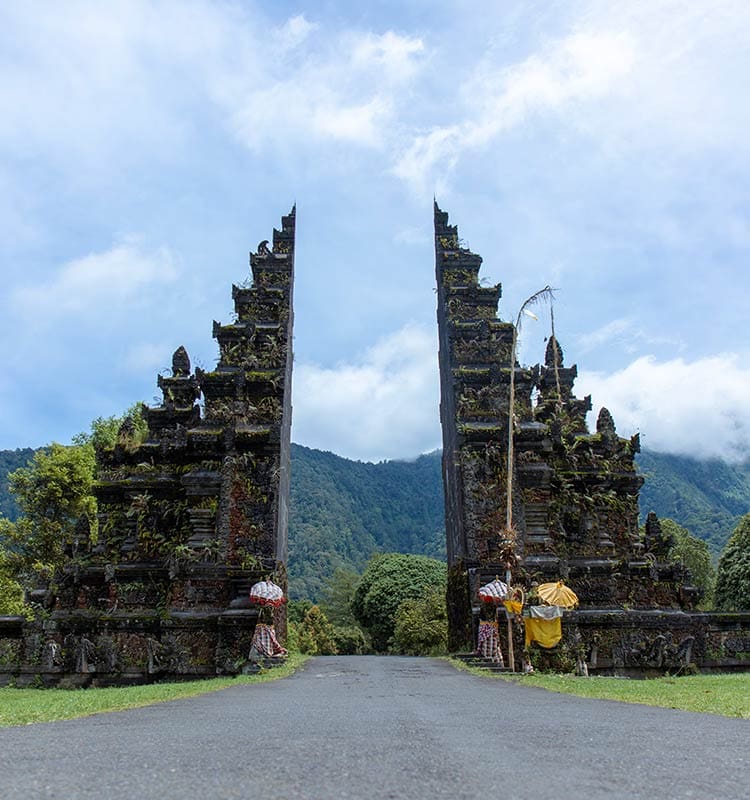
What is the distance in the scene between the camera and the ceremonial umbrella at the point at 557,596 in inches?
599

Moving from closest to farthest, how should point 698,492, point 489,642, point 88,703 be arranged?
point 88,703
point 489,642
point 698,492

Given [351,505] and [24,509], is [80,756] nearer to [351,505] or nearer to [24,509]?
[24,509]

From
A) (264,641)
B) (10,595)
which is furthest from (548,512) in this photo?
(10,595)

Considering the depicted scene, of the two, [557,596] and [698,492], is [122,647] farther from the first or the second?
[698,492]

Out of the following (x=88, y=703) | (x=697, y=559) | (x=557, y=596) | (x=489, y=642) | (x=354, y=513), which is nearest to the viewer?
(x=88, y=703)

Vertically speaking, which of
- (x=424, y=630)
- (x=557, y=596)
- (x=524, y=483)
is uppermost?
(x=524, y=483)

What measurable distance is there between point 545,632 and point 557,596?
92 cm

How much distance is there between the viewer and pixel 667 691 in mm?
10852

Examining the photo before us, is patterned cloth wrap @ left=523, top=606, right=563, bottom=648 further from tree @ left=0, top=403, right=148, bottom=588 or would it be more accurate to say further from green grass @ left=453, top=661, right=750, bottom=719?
tree @ left=0, top=403, right=148, bottom=588

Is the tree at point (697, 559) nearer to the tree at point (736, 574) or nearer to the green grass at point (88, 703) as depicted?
the tree at point (736, 574)

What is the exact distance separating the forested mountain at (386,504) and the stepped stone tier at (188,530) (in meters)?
68.0

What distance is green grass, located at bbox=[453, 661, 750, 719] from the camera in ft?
28.0

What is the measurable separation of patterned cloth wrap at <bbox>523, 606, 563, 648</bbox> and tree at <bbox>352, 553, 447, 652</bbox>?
103 feet

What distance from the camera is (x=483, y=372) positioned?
2227 cm
